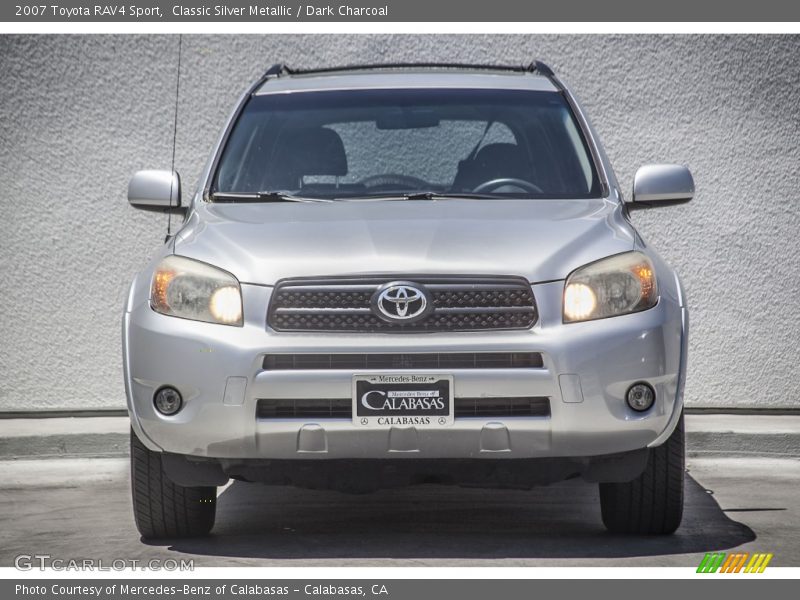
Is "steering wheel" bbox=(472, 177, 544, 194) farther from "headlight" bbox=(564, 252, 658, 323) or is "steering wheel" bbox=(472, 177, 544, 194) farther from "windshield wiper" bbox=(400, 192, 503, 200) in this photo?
"headlight" bbox=(564, 252, 658, 323)

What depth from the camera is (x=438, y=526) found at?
570 centimetres

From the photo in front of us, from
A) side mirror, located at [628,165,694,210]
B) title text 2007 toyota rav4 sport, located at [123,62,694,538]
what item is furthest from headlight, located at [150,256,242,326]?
side mirror, located at [628,165,694,210]

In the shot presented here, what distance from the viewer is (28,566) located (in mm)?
5090

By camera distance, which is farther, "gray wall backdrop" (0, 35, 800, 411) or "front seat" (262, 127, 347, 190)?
"gray wall backdrop" (0, 35, 800, 411)

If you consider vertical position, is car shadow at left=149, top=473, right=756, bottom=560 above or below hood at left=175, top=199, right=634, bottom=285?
below

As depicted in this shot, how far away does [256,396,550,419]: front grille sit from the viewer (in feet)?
15.4

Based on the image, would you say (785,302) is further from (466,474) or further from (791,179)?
(466,474)

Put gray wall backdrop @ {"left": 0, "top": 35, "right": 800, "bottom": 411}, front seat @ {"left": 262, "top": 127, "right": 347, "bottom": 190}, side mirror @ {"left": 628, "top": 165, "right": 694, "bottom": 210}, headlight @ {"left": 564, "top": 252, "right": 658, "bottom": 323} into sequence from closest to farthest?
headlight @ {"left": 564, "top": 252, "right": 658, "bottom": 323}, side mirror @ {"left": 628, "top": 165, "right": 694, "bottom": 210}, front seat @ {"left": 262, "top": 127, "right": 347, "bottom": 190}, gray wall backdrop @ {"left": 0, "top": 35, "right": 800, "bottom": 411}

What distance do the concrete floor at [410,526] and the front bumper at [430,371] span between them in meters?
0.44

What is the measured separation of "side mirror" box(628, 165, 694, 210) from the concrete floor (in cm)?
135

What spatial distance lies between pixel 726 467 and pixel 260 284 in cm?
398

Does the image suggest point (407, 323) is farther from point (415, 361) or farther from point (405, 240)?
point (405, 240)

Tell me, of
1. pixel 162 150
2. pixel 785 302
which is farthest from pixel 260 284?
pixel 785 302

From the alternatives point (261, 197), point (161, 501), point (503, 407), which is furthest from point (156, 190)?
point (503, 407)
